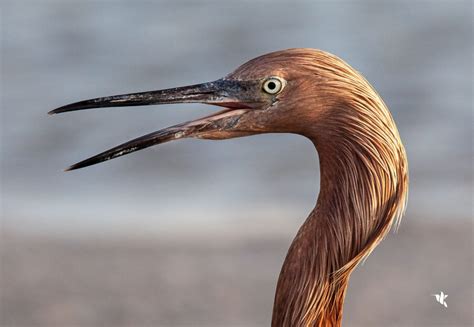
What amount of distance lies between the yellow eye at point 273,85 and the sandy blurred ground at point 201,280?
4.33m

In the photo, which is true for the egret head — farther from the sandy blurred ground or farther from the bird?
the sandy blurred ground

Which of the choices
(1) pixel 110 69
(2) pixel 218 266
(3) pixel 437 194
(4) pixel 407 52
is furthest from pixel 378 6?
(2) pixel 218 266

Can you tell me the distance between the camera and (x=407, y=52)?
14633 mm

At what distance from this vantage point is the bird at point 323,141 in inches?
172

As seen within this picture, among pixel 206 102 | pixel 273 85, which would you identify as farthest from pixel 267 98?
pixel 206 102

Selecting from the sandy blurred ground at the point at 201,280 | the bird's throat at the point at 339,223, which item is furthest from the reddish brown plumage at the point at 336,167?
the sandy blurred ground at the point at 201,280

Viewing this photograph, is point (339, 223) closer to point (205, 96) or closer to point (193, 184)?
point (205, 96)

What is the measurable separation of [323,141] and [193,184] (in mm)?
6278

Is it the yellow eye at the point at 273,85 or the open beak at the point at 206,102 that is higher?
the yellow eye at the point at 273,85

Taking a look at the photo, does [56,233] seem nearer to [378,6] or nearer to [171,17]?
[171,17]

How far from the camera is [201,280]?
9.24m

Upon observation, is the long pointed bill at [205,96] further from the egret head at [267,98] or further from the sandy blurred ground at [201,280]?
the sandy blurred ground at [201,280]

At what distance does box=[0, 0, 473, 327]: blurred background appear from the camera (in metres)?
8.94

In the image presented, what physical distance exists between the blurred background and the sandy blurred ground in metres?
0.02
